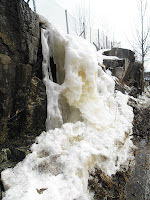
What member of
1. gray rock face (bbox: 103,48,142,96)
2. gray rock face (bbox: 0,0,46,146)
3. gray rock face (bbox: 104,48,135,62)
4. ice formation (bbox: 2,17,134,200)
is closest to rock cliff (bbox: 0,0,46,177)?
gray rock face (bbox: 0,0,46,146)

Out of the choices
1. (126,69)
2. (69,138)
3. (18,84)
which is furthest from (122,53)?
(18,84)

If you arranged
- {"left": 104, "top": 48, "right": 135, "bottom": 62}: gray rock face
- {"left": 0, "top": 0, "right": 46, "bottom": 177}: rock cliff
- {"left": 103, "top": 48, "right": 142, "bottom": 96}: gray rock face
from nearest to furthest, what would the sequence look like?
{"left": 0, "top": 0, "right": 46, "bottom": 177}: rock cliff → {"left": 103, "top": 48, "right": 142, "bottom": 96}: gray rock face → {"left": 104, "top": 48, "right": 135, "bottom": 62}: gray rock face

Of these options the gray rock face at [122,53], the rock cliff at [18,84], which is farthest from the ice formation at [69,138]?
the gray rock face at [122,53]

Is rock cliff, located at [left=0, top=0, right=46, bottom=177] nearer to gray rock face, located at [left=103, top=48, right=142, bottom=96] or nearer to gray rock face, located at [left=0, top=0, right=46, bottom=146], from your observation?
gray rock face, located at [left=0, top=0, right=46, bottom=146]

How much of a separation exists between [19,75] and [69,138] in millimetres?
1337

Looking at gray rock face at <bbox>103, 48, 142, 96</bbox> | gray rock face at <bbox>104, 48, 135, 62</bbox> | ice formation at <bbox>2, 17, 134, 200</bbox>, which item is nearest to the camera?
ice formation at <bbox>2, 17, 134, 200</bbox>

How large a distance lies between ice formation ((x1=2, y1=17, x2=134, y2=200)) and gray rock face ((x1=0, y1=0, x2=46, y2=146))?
0.78 ft

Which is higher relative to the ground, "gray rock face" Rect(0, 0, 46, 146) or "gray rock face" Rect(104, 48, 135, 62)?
"gray rock face" Rect(104, 48, 135, 62)

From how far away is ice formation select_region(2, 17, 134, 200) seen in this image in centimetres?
162

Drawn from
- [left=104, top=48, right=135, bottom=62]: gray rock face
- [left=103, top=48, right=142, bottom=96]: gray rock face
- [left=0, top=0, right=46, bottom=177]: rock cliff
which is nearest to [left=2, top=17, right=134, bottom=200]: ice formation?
[left=0, top=0, right=46, bottom=177]: rock cliff

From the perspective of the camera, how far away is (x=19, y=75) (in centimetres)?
227

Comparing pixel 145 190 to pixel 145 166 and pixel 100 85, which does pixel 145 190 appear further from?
pixel 100 85

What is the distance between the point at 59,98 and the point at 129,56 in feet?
25.5

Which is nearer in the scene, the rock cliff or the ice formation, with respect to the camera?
the ice formation
